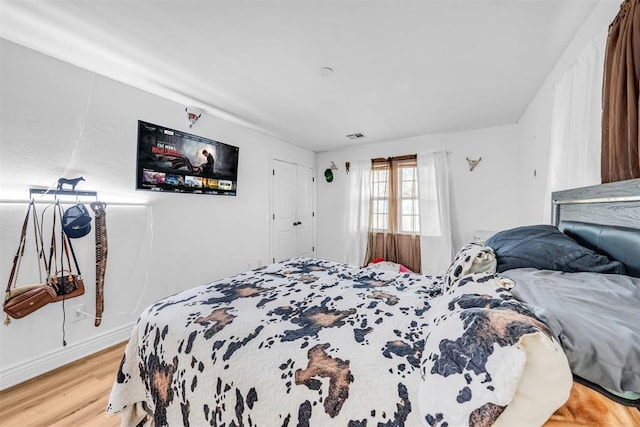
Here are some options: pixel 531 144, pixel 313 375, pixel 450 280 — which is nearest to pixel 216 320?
pixel 313 375

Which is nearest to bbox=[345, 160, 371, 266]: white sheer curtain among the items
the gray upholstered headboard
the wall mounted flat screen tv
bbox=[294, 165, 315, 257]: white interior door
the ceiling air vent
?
the ceiling air vent

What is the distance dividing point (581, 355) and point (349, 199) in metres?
4.23

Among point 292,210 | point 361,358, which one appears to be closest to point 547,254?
point 361,358

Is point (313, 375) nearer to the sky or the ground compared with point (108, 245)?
nearer to the ground

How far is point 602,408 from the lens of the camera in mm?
568

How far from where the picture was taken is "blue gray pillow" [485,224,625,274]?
1062 mm

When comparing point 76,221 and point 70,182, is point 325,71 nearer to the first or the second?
point 70,182

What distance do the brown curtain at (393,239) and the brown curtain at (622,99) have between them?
2988 millimetres

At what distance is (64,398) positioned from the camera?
5.54ft

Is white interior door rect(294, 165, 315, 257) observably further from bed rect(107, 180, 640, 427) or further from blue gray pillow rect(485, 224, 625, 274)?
blue gray pillow rect(485, 224, 625, 274)

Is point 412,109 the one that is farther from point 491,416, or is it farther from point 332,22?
point 491,416

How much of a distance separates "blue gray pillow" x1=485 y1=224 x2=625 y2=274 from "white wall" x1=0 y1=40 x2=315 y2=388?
313 centimetres

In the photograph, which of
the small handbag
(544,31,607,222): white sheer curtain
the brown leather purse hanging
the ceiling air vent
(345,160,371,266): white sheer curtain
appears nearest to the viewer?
(544,31,607,222): white sheer curtain

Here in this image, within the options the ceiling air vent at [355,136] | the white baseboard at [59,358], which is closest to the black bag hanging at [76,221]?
the white baseboard at [59,358]
